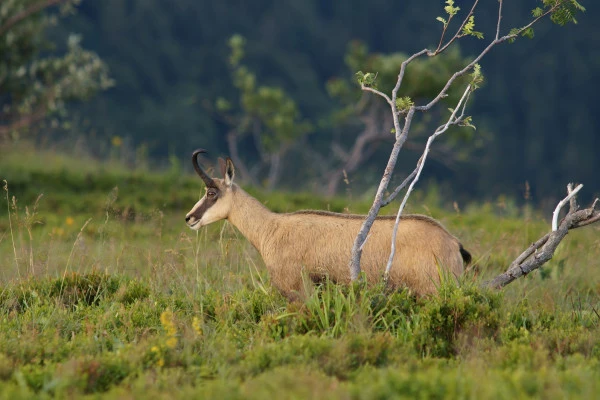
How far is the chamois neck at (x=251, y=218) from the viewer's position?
8.62m

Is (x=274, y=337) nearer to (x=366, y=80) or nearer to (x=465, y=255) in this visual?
(x=465, y=255)

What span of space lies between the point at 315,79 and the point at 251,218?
144ft

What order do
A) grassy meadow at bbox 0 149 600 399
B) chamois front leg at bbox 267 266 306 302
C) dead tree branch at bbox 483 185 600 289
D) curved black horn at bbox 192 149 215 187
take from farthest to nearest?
1. curved black horn at bbox 192 149 215 187
2. chamois front leg at bbox 267 266 306 302
3. dead tree branch at bbox 483 185 600 289
4. grassy meadow at bbox 0 149 600 399

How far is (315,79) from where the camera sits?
51.8m

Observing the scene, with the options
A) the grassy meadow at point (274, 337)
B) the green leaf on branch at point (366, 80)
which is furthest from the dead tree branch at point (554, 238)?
the green leaf on branch at point (366, 80)

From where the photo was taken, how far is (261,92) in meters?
22.9

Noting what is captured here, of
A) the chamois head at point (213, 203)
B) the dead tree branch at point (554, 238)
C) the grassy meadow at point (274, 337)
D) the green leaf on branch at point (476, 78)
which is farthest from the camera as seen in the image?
the chamois head at point (213, 203)

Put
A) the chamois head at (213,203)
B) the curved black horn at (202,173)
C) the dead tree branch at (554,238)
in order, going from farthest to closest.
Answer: the chamois head at (213,203)
the curved black horn at (202,173)
the dead tree branch at (554,238)

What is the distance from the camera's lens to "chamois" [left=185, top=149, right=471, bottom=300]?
7.62 metres

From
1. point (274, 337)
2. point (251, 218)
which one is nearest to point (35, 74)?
point (251, 218)

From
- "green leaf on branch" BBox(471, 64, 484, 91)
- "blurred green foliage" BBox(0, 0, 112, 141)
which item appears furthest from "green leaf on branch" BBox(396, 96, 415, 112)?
"blurred green foliage" BBox(0, 0, 112, 141)

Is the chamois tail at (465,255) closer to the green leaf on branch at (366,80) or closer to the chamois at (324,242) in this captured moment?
the chamois at (324,242)

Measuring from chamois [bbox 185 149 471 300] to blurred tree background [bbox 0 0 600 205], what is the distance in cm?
2569

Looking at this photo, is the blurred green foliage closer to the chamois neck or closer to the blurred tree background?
the chamois neck
